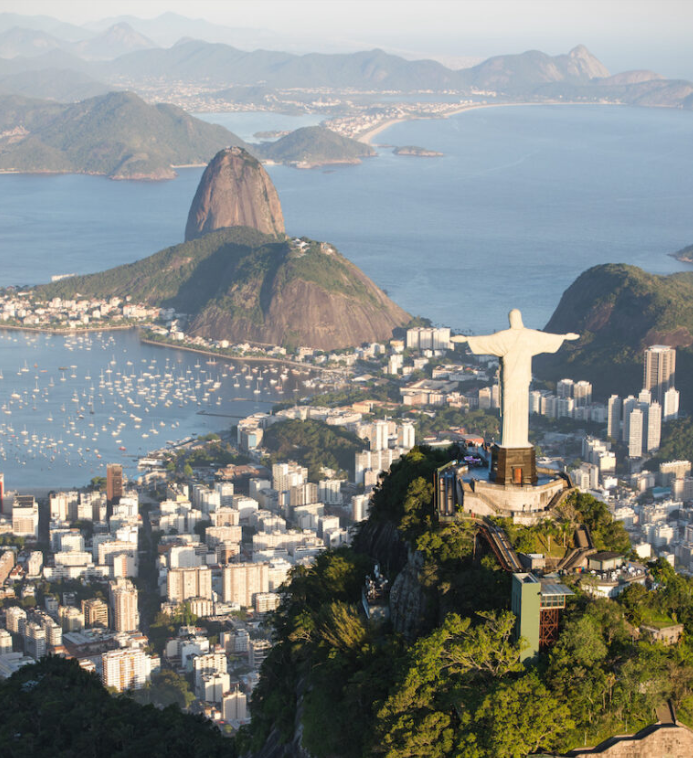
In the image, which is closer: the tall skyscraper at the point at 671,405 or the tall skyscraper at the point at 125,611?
the tall skyscraper at the point at 125,611

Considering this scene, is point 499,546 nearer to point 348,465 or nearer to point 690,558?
point 690,558

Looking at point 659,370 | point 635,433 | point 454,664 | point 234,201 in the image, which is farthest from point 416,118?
point 454,664

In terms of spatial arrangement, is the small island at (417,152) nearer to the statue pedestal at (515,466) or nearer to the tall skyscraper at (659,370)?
the tall skyscraper at (659,370)

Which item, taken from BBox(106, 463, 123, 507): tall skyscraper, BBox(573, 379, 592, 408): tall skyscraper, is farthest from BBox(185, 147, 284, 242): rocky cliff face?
BBox(106, 463, 123, 507): tall skyscraper

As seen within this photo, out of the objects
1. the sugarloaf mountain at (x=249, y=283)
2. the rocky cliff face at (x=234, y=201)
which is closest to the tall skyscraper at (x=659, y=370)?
the sugarloaf mountain at (x=249, y=283)

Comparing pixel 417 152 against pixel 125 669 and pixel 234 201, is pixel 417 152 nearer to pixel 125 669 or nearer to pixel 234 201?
pixel 234 201

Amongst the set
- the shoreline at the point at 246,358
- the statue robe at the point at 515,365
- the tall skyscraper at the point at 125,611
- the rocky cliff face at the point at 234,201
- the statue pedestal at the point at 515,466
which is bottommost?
the shoreline at the point at 246,358
